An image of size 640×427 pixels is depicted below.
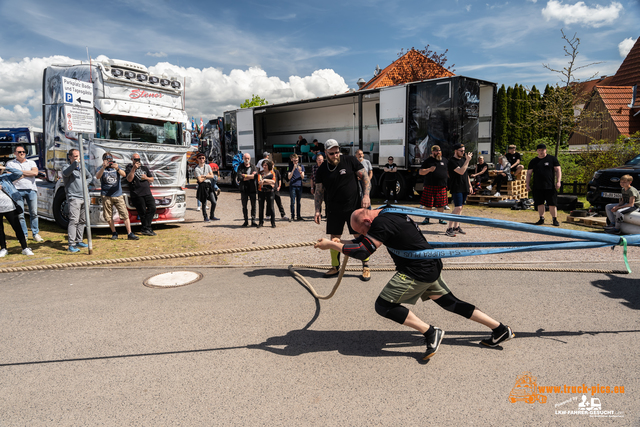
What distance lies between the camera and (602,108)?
32062 millimetres

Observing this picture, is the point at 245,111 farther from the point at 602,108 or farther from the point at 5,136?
the point at 602,108

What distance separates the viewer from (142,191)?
29.9ft

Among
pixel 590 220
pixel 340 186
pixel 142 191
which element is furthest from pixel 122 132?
pixel 590 220

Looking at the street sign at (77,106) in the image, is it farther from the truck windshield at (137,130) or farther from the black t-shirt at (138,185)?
the black t-shirt at (138,185)

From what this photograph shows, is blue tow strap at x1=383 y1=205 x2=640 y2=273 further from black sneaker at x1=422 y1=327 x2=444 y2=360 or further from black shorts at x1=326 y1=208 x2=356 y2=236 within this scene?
black shorts at x1=326 y1=208 x2=356 y2=236

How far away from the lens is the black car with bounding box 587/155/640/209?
9.70m

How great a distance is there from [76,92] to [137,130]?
7.22ft

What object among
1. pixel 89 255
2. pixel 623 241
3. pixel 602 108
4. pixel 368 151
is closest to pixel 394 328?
pixel 623 241

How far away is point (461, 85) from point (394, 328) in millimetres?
10528

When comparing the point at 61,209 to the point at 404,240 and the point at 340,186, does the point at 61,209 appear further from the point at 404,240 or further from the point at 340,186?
the point at 404,240

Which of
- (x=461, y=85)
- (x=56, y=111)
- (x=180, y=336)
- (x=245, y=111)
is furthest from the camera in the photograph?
(x=245, y=111)

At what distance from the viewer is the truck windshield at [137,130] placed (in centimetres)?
882

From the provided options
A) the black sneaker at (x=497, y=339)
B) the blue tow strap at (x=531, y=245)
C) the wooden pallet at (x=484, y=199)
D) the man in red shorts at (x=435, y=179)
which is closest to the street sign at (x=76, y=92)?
the blue tow strap at (x=531, y=245)

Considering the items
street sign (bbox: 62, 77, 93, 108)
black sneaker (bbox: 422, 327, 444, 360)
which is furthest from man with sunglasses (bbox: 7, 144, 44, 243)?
black sneaker (bbox: 422, 327, 444, 360)
